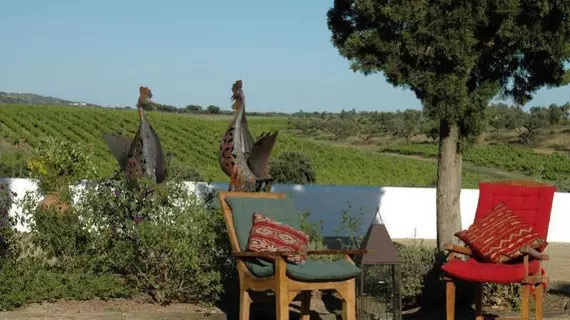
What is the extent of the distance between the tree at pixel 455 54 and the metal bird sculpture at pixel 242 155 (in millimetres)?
1652

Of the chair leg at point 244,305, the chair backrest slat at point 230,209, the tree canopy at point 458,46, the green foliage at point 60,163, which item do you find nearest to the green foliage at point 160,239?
the chair backrest slat at point 230,209

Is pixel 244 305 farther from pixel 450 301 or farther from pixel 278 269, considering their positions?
pixel 450 301

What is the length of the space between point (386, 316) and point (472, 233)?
0.91 metres

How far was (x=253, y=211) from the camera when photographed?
6.54 m

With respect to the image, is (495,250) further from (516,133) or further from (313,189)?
(516,133)

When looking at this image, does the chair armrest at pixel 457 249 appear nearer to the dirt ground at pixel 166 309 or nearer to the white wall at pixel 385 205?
the dirt ground at pixel 166 309

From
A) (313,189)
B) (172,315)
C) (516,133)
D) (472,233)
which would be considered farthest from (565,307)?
(516,133)

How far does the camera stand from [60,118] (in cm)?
5269

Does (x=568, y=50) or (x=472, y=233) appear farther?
(x=568, y=50)

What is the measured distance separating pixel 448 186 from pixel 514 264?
3.24 m

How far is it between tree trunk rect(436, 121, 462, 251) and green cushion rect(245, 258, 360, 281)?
3483mm

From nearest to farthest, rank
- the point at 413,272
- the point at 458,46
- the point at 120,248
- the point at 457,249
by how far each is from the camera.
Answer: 1. the point at 457,249
2. the point at 120,248
3. the point at 413,272
4. the point at 458,46

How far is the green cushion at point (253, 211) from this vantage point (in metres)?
6.36

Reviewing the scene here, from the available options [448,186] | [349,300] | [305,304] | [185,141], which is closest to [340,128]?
[185,141]
